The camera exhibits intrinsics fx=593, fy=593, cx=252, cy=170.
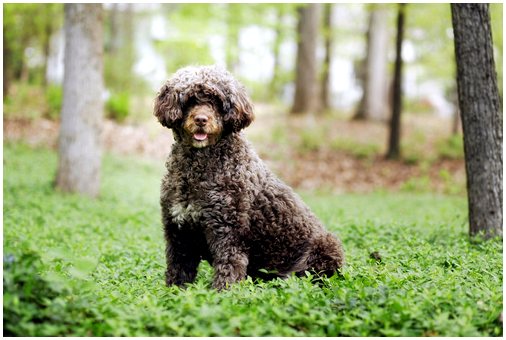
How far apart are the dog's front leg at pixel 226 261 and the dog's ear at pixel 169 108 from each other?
1.04 meters

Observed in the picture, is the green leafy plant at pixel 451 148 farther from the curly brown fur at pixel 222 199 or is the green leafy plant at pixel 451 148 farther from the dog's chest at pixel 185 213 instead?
the dog's chest at pixel 185 213

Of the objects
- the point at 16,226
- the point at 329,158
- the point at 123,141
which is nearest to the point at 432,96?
the point at 329,158

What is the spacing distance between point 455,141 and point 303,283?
54.8 ft

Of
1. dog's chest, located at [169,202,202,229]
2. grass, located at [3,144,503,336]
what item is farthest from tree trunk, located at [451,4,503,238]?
dog's chest, located at [169,202,202,229]

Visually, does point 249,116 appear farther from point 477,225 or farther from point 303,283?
point 477,225

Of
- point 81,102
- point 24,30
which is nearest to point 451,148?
point 81,102

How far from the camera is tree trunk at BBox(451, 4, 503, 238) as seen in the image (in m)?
6.85

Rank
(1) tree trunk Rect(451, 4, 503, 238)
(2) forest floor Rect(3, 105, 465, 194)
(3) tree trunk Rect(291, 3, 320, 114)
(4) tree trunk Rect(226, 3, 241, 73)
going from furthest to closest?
(4) tree trunk Rect(226, 3, 241, 73) < (3) tree trunk Rect(291, 3, 320, 114) < (2) forest floor Rect(3, 105, 465, 194) < (1) tree trunk Rect(451, 4, 503, 238)

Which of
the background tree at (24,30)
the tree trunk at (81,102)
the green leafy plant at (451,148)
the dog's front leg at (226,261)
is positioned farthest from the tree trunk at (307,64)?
the dog's front leg at (226,261)

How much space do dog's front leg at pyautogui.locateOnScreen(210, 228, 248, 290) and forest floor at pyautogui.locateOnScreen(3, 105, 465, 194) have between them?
11.4 m

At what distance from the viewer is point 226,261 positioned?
4.99m

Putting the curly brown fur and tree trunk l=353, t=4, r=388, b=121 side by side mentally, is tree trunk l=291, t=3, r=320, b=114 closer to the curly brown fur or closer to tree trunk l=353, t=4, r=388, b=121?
tree trunk l=353, t=4, r=388, b=121

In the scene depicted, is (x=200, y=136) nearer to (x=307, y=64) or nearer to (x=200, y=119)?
(x=200, y=119)

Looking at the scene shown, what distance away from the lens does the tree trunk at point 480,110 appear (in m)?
6.85
